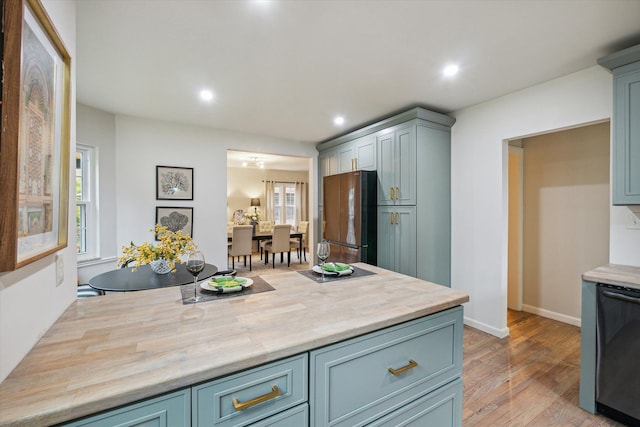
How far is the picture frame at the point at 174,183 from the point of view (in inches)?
152

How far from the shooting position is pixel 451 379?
1.32 meters

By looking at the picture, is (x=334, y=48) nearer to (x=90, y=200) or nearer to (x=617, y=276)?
(x=617, y=276)

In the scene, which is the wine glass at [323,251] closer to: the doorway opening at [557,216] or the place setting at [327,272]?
the place setting at [327,272]

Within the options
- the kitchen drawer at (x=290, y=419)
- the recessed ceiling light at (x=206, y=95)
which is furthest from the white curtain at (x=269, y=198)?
the kitchen drawer at (x=290, y=419)

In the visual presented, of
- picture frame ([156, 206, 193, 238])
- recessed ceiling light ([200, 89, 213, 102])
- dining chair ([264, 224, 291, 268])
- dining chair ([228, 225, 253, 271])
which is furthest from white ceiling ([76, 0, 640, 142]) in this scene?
dining chair ([264, 224, 291, 268])

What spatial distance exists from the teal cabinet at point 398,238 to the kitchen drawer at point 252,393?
8.14 ft

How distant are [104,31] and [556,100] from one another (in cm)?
361

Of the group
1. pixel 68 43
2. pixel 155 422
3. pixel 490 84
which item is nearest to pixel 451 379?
pixel 155 422

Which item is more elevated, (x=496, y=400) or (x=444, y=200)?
(x=444, y=200)

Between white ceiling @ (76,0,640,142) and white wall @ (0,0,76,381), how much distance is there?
67 cm

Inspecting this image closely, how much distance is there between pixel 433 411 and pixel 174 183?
3.95 m

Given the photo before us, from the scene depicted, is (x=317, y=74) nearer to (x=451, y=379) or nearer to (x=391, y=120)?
(x=391, y=120)

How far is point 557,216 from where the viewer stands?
3.36 m

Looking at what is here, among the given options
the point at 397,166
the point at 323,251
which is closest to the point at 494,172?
the point at 397,166
